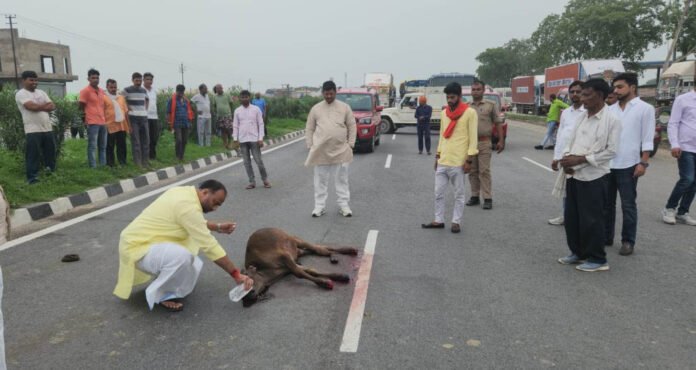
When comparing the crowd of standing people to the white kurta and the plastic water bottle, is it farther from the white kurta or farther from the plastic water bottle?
the plastic water bottle

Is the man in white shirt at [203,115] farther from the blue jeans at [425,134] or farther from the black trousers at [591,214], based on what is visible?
the black trousers at [591,214]

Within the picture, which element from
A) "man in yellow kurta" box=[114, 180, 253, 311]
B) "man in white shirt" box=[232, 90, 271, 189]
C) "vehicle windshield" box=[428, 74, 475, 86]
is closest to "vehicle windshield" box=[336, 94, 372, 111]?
"man in white shirt" box=[232, 90, 271, 189]

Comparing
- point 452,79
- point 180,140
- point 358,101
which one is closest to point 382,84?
point 452,79

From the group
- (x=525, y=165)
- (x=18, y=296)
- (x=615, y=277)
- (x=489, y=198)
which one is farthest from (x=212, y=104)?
(x=615, y=277)

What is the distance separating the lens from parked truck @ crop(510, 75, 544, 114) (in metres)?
42.9

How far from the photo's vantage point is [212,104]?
1655 cm

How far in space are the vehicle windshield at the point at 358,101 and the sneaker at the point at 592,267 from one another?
11.6m

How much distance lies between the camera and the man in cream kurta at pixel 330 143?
22.6 feet

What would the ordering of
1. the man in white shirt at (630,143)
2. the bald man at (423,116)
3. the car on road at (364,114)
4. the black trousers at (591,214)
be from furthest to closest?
the car on road at (364,114) → the bald man at (423,116) → the man in white shirt at (630,143) → the black trousers at (591,214)

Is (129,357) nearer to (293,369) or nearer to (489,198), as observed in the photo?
(293,369)

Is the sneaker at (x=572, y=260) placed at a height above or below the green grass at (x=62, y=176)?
below

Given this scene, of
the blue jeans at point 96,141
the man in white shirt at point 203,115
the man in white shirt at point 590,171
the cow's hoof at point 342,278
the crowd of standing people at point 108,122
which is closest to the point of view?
the cow's hoof at point 342,278

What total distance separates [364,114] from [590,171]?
10.9 m

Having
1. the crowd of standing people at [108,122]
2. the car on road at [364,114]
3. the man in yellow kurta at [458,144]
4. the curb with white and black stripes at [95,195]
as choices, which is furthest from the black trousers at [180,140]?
the man in yellow kurta at [458,144]
